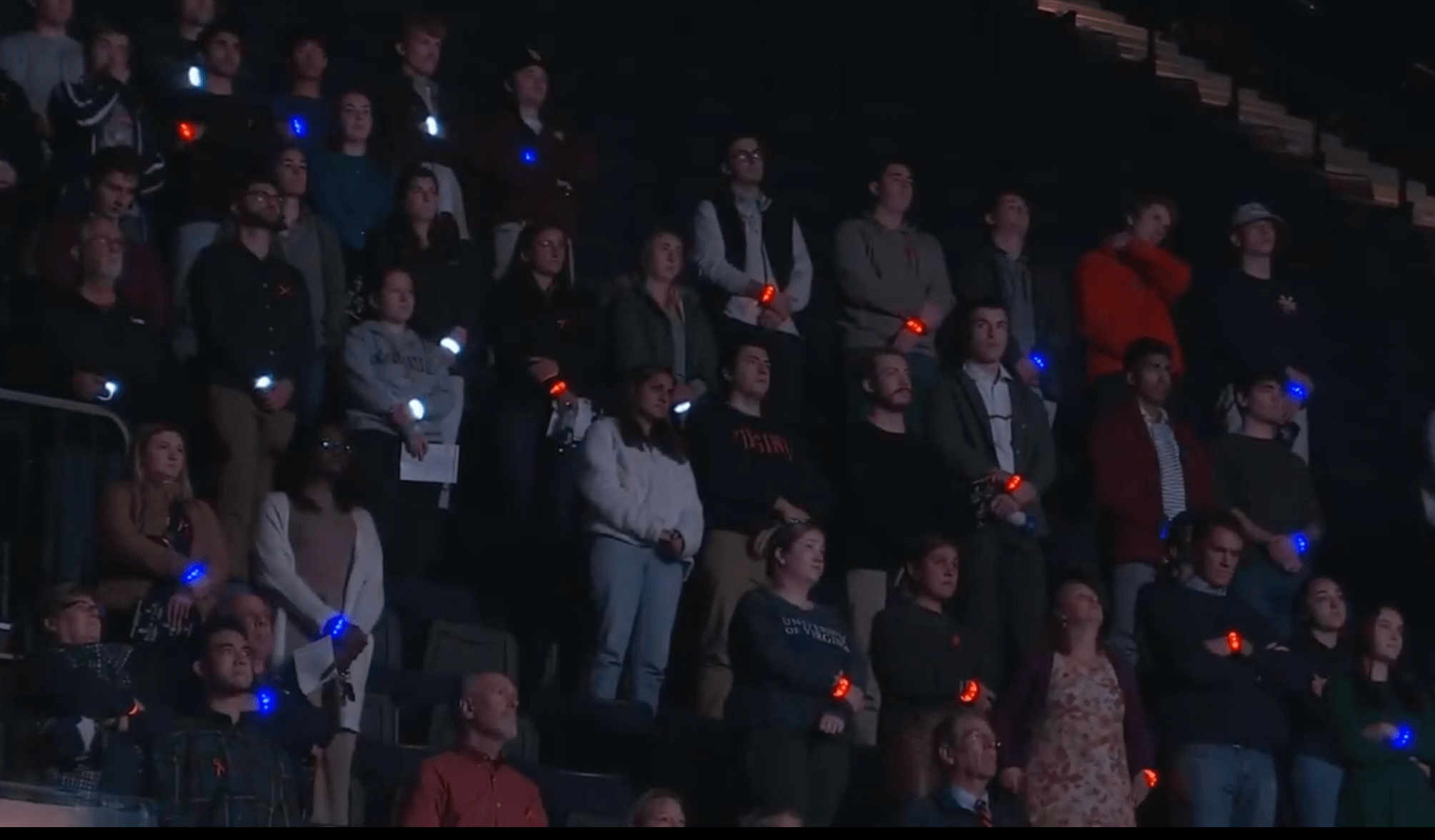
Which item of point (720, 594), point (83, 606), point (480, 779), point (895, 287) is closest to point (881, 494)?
point (720, 594)

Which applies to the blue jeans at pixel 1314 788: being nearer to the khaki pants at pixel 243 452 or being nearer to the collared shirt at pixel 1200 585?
the collared shirt at pixel 1200 585

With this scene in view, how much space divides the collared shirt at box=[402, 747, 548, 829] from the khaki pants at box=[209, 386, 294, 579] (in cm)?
127

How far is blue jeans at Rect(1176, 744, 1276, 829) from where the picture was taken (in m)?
10.8

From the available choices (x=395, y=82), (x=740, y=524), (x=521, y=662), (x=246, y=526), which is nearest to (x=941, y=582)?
(x=740, y=524)

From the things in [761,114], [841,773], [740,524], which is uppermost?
[761,114]

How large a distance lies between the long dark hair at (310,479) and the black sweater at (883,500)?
6.34 ft

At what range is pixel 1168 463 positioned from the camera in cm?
1184

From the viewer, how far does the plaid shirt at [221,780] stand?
8945 mm

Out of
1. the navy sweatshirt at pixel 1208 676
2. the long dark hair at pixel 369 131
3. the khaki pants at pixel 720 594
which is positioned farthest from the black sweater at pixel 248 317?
the navy sweatshirt at pixel 1208 676

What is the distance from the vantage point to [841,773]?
10070 mm

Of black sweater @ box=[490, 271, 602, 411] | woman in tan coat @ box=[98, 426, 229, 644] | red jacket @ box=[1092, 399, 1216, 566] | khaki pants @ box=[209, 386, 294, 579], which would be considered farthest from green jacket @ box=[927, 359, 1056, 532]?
woman in tan coat @ box=[98, 426, 229, 644]

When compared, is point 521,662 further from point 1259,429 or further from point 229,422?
point 1259,429

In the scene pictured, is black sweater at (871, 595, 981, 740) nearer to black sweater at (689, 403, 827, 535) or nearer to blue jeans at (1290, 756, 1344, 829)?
black sweater at (689, 403, 827, 535)

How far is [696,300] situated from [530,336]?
69 cm
